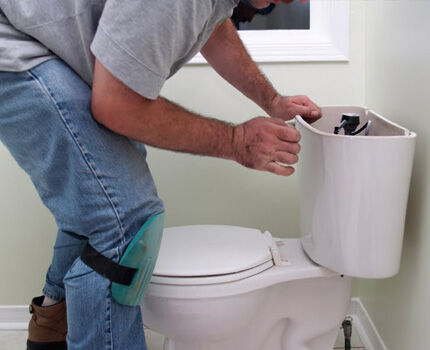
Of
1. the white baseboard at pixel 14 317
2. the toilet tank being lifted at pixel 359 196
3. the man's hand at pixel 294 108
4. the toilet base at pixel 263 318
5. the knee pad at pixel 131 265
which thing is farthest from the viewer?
the white baseboard at pixel 14 317

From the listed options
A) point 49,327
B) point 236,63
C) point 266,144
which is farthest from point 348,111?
point 49,327

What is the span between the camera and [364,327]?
152 centimetres

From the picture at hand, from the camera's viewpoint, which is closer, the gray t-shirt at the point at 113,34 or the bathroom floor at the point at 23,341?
the gray t-shirt at the point at 113,34

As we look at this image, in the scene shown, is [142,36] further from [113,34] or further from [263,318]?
[263,318]

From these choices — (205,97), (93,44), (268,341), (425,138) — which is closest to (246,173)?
(205,97)

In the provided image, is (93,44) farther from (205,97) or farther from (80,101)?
(205,97)

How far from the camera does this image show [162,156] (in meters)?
1.57

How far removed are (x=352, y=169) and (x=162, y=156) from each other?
72 centimetres

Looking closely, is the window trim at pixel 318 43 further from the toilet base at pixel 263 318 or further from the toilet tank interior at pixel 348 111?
the toilet base at pixel 263 318

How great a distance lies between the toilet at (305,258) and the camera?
3.25ft

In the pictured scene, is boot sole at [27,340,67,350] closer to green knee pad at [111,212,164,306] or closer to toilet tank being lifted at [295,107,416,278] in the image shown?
green knee pad at [111,212,164,306]

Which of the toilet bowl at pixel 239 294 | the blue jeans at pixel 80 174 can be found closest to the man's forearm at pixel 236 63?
the toilet bowl at pixel 239 294

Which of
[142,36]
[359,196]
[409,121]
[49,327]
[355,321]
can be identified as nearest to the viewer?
[142,36]

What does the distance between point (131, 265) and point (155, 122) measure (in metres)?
0.25
